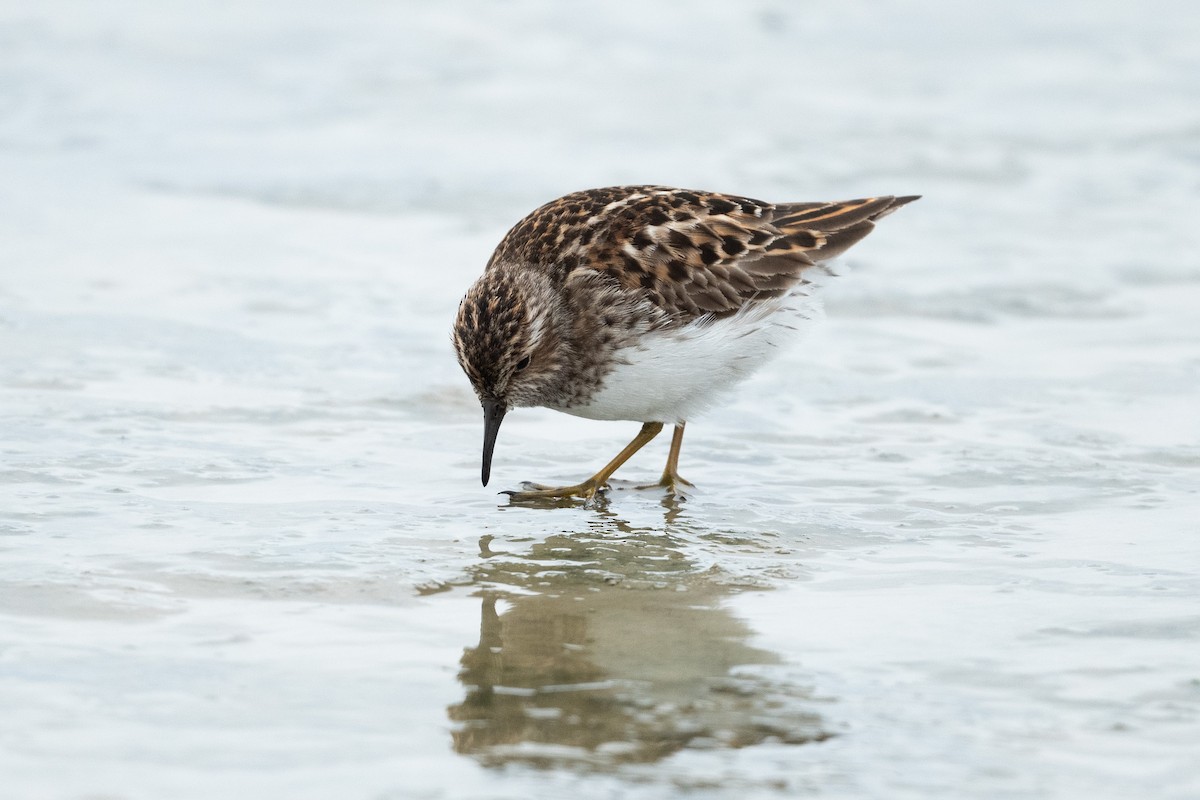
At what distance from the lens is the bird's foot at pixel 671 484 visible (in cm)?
790

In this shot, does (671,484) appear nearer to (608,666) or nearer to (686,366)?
(686,366)

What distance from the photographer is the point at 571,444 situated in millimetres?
8836

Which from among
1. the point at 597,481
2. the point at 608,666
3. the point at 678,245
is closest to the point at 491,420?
the point at 597,481

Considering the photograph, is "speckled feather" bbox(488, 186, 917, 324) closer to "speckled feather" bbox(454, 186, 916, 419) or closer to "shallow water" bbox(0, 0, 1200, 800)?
"speckled feather" bbox(454, 186, 916, 419)

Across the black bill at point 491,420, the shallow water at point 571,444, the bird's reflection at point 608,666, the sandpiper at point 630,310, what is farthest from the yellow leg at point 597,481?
the bird's reflection at point 608,666

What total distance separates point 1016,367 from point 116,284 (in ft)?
19.8

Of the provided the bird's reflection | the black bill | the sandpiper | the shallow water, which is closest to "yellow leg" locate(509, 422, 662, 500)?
the sandpiper

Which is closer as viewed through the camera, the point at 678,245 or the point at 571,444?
the point at 678,245

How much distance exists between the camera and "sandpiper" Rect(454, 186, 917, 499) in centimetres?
761

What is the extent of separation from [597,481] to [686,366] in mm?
764

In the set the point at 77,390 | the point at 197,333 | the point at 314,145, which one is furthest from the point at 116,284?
the point at 314,145

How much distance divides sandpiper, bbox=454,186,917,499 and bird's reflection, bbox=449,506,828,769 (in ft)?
3.41

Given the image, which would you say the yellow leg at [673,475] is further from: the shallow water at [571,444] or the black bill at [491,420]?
the black bill at [491,420]

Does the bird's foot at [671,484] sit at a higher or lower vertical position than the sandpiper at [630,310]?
lower
